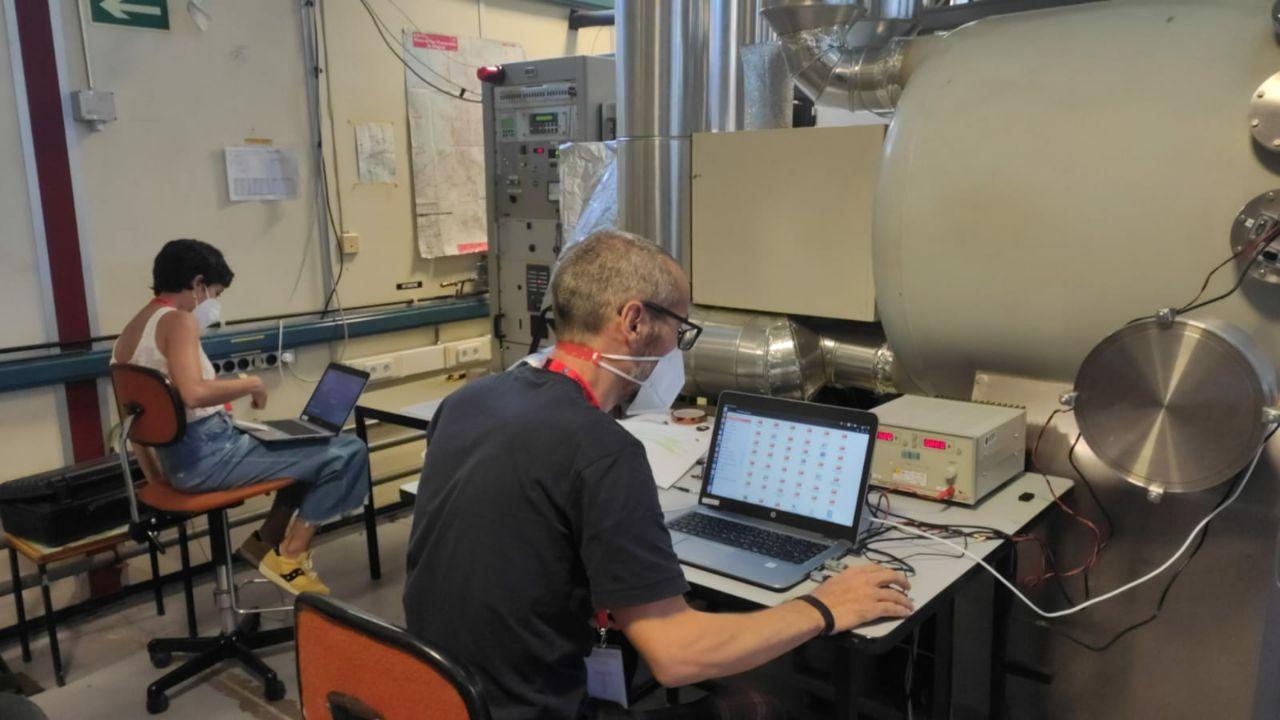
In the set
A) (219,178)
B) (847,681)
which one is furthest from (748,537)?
(219,178)

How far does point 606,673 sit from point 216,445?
163 centimetres

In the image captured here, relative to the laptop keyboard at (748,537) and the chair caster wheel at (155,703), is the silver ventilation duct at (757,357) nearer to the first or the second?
the laptop keyboard at (748,537)

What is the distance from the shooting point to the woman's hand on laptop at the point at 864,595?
1.36 metres

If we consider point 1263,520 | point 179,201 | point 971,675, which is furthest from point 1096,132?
point 179,201

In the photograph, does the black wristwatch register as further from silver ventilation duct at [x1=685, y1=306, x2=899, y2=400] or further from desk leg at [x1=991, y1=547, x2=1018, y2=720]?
silver ventilation duct at [x1=685, y1=306, x2=899, y2=400]

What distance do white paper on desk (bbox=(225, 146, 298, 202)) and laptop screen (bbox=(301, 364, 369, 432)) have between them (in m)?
0.73

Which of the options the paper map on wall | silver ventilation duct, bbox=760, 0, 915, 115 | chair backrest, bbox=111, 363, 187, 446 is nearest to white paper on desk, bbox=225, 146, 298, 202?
the paper map on wall

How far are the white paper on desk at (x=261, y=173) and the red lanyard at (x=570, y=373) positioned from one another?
2337mm

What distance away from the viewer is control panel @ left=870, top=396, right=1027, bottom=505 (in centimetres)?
180

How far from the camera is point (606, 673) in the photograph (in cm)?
139

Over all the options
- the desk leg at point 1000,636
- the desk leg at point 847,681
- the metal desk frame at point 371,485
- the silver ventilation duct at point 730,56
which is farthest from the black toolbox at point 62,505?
the desk leg at point 1000,636

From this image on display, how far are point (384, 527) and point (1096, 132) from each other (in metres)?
2.94

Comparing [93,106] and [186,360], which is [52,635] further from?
[93,106]

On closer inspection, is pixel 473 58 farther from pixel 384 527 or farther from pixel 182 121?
pixel 384 527
